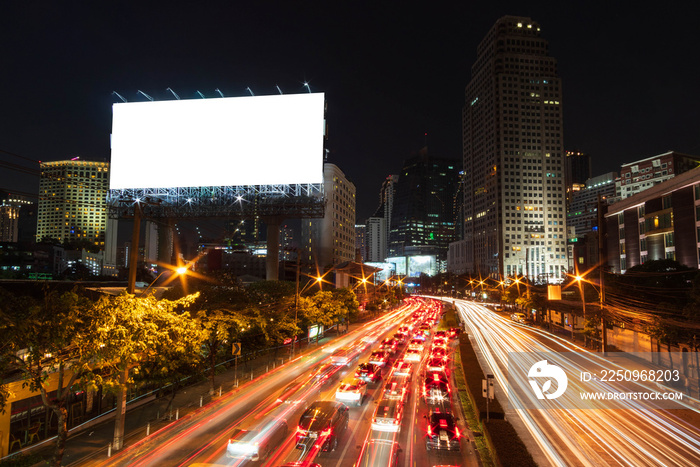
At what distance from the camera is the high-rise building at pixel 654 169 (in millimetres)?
172750

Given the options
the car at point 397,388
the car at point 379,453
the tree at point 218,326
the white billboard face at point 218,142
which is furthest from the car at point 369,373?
the white billboard face at point 218,142

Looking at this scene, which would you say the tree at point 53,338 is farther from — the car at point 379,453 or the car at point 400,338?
the car at point 400,338

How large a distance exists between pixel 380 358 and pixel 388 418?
1520cm

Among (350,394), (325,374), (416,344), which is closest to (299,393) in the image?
(350,394)

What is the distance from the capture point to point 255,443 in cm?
1580

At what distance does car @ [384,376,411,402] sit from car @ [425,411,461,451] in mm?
6382

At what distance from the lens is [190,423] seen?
2038 centimetres

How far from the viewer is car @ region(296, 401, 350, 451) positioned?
54.9ft

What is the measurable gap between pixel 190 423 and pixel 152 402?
6.13 m

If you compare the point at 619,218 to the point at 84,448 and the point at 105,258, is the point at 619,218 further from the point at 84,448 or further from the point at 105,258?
the point at 105,258

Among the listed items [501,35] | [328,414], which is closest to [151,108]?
[328,414]

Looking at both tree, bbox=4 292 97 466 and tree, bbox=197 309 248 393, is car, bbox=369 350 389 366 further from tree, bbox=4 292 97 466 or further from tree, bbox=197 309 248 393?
tree, bbox=4 292 97 466

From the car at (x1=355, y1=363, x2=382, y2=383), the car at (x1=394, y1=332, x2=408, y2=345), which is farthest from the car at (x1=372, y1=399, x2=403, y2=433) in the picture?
the car at (x1=394, y1=332, x2=408, y2=345)

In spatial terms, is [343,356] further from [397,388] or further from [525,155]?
[525,155]
